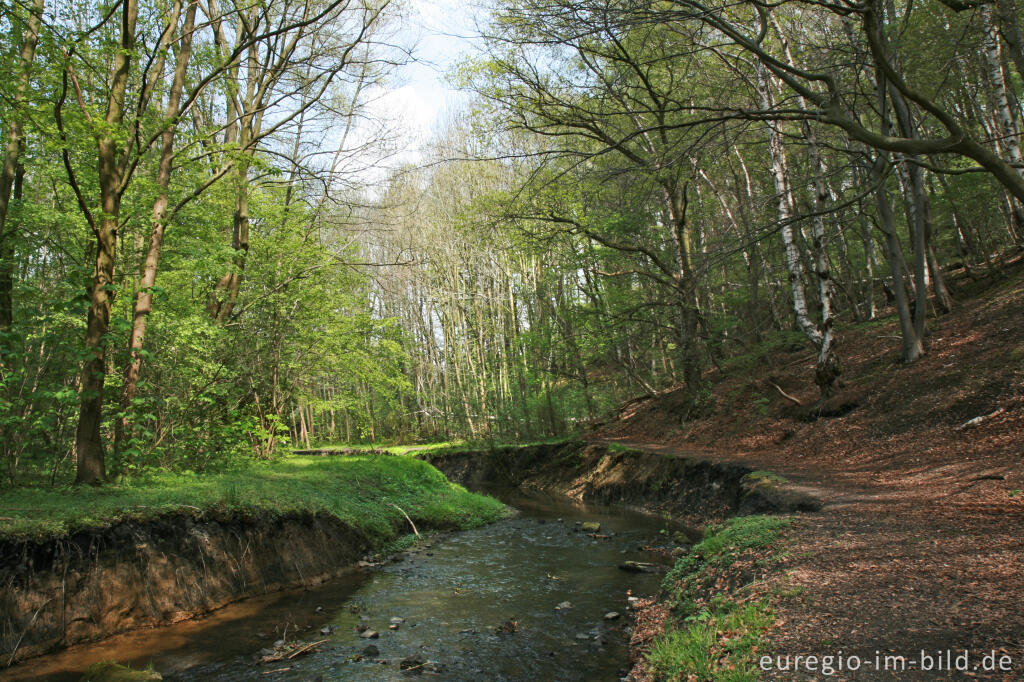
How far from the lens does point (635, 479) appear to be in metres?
12.9

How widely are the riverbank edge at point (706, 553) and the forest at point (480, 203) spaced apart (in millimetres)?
2937

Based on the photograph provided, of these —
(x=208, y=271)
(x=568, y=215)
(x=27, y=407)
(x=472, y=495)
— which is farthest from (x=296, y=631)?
(x=568, y=215)

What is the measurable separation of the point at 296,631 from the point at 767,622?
4.34 meters

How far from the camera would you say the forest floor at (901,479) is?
3.10 metres

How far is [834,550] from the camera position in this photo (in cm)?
439

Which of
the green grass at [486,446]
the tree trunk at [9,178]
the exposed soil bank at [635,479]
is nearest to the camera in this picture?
the tree trunk at [9,178]

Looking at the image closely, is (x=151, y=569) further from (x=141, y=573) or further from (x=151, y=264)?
(x=151, y=264)

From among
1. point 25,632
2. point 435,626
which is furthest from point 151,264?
point 435,626

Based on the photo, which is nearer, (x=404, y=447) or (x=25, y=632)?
(x=25, y=632)

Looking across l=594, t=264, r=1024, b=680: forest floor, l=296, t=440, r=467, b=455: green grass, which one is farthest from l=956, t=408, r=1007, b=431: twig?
l=296, t=440, r=467, b=455: green grass

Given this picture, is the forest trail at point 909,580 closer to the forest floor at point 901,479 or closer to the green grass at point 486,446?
the forest floor at point 901,479

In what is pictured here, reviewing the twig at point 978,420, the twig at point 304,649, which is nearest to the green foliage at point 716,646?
the twig at point 304,649

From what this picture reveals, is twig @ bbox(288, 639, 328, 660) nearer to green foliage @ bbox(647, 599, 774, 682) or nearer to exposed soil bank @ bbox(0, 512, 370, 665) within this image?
exposed soil bank @ bbox(0, 512, 370, 665)

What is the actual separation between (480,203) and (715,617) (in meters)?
12.1
